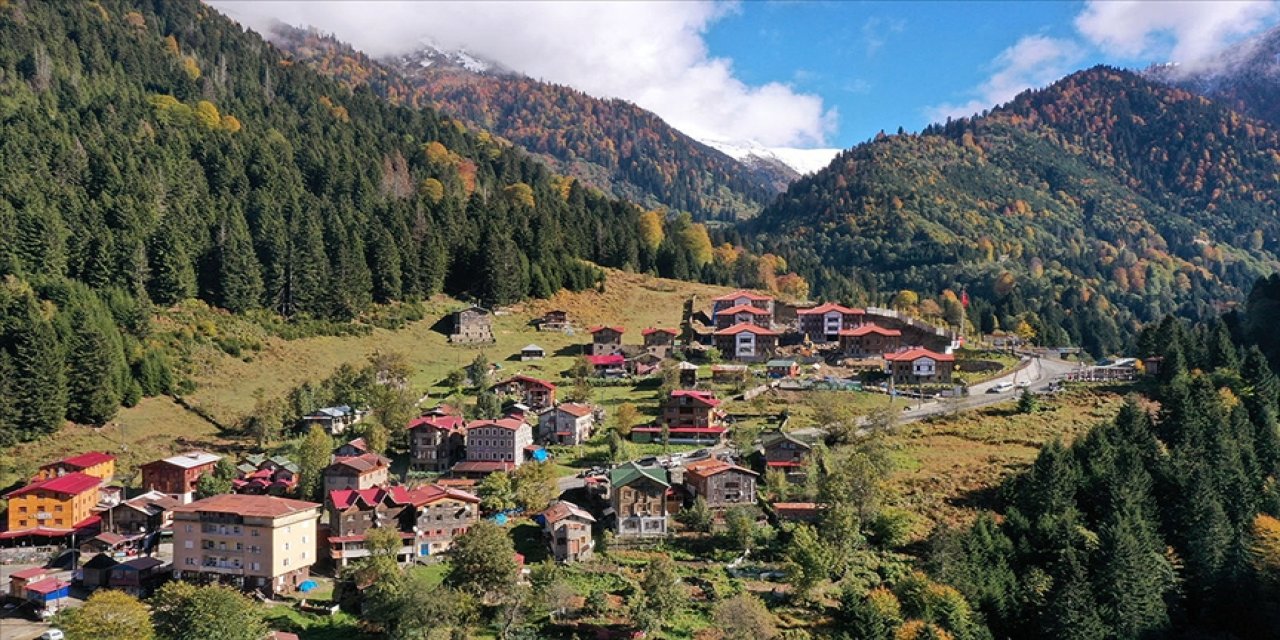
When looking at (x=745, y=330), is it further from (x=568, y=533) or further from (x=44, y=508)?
(x=44, y=508)

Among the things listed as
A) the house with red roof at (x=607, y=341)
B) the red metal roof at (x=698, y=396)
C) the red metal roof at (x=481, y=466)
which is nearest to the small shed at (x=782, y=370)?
the house with red roof at (x=607, y=341)

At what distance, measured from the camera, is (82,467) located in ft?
175

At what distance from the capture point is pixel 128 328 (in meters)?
70.9

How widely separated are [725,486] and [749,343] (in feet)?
114

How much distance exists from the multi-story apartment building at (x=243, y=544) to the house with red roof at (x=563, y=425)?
19370mm

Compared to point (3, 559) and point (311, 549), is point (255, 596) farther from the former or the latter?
point (3, 559)

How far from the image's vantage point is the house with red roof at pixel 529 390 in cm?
6912

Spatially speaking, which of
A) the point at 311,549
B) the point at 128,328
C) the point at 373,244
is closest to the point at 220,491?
the point at 311,549

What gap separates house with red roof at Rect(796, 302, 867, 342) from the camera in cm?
9386

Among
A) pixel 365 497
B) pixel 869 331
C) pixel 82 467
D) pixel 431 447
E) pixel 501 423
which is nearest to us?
pixel 365 497

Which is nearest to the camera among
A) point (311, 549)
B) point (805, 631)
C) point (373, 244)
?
point (805, 631)

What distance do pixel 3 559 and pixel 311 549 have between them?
14671 millimetres

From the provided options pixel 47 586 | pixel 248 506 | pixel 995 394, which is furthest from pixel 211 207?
pixel 995 394

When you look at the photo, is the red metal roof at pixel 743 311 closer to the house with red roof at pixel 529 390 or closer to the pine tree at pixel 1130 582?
the house with red roof at pixel 529 390
